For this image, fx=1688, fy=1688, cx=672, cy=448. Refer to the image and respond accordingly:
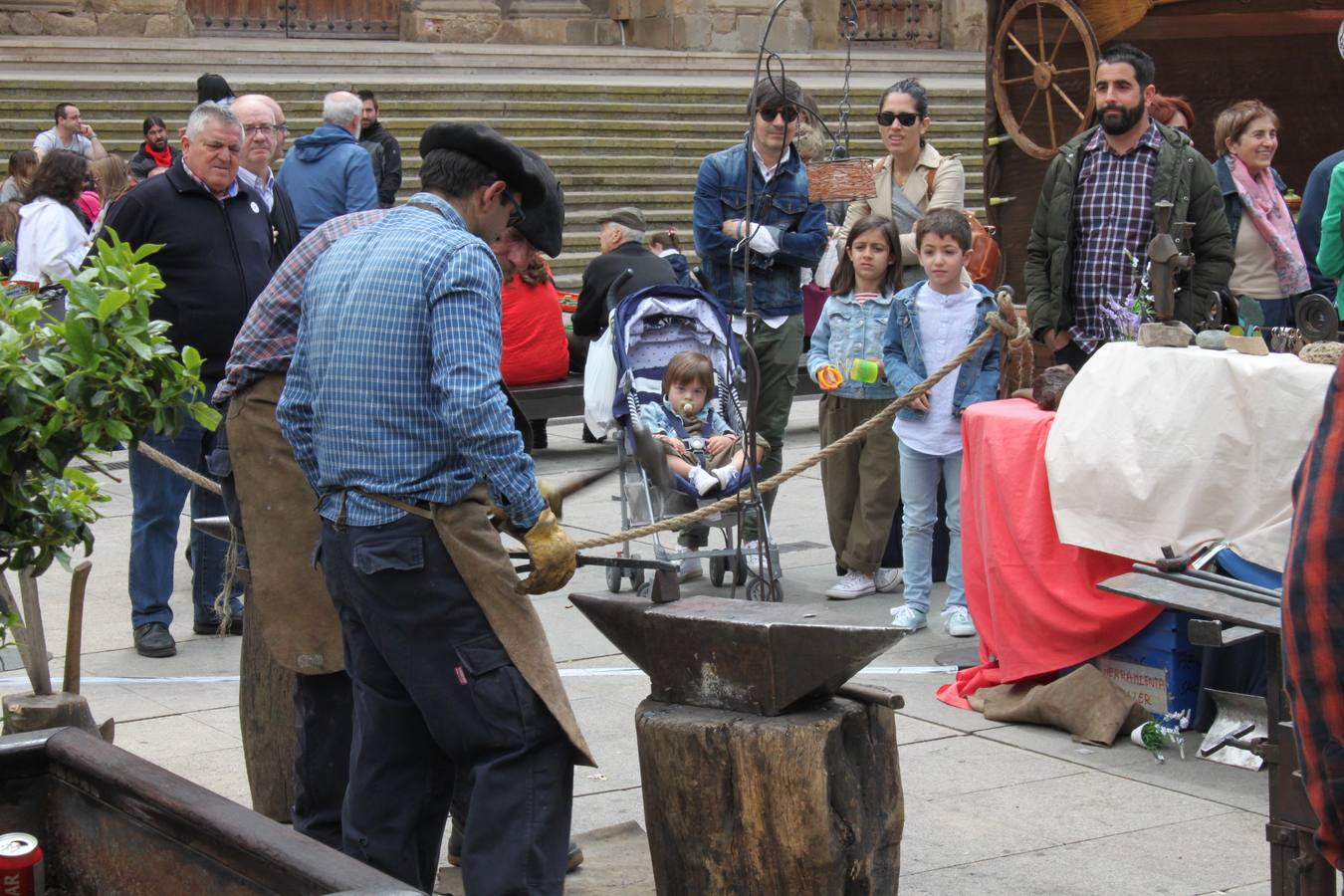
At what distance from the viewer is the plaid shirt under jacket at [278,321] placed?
4121 mm

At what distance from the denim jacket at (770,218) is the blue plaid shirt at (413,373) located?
13.8 ft

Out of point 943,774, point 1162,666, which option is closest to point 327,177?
point 943,774

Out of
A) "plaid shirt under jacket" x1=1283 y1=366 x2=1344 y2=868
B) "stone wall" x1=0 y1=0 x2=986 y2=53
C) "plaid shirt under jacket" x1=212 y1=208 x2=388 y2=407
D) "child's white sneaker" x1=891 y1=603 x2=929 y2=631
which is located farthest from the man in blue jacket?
"stone wall" x1=0 y1=0 x2=986 y2=53

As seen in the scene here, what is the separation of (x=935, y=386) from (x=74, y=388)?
3926 millimetres

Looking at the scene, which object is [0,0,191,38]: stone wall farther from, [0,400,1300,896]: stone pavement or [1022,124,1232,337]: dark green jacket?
[1022,124,1232,337]: dark green jacket

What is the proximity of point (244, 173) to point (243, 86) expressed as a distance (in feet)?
40.7

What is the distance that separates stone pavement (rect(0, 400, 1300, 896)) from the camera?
174 inches

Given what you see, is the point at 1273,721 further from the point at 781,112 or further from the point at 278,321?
the point at 781,112

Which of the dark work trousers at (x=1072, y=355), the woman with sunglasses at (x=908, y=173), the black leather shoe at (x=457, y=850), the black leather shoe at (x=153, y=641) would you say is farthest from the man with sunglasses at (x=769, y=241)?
the black leather shoe at (x=457, y=850)

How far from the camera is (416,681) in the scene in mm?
3525

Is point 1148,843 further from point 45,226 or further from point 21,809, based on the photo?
point 45,226

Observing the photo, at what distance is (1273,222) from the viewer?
8148 mm

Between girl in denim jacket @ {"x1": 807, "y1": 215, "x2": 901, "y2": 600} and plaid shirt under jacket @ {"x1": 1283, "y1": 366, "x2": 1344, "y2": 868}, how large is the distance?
5180 mm

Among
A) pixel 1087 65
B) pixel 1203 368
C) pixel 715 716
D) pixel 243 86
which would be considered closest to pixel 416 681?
pixel 715 716
